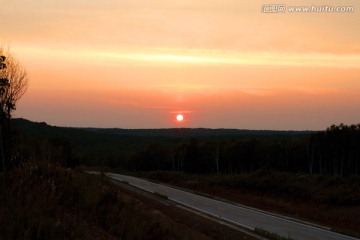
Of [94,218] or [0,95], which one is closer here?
[94,218]

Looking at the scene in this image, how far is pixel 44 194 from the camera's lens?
313 inches

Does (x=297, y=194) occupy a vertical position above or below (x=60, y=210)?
below

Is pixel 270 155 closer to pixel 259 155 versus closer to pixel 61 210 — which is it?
pixel 259 155

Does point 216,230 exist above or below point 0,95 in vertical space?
below

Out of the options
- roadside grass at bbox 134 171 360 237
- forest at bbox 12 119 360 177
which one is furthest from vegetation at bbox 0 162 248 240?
forest at bbox 12 119 360 177

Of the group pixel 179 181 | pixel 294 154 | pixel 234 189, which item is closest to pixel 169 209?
pixel 234 189

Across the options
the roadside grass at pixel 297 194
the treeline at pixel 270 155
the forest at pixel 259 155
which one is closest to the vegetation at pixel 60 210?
the roadside grass at pixel 297 194

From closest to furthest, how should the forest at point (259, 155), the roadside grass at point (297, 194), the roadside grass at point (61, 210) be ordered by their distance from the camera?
the roadside grass at point (61, 210)
the roadside grass at point (297, 194)
the forest at point (259, 155)

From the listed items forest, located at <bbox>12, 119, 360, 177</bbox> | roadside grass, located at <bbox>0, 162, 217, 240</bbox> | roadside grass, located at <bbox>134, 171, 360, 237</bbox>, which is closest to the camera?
roadside grass, located at <bbox>0, 162, 217, 240</bbox>

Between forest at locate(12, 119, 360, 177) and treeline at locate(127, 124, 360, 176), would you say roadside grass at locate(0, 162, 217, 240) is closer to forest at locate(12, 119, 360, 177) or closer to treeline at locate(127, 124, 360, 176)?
forest at locate(12, 119, 360, 177)

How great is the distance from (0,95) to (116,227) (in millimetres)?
22434

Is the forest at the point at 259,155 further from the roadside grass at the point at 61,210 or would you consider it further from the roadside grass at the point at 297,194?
the roadside grass at the point at 61,210

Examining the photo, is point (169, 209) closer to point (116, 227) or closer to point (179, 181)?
point (116, 227)

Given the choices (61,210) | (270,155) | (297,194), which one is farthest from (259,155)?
(61,210)
